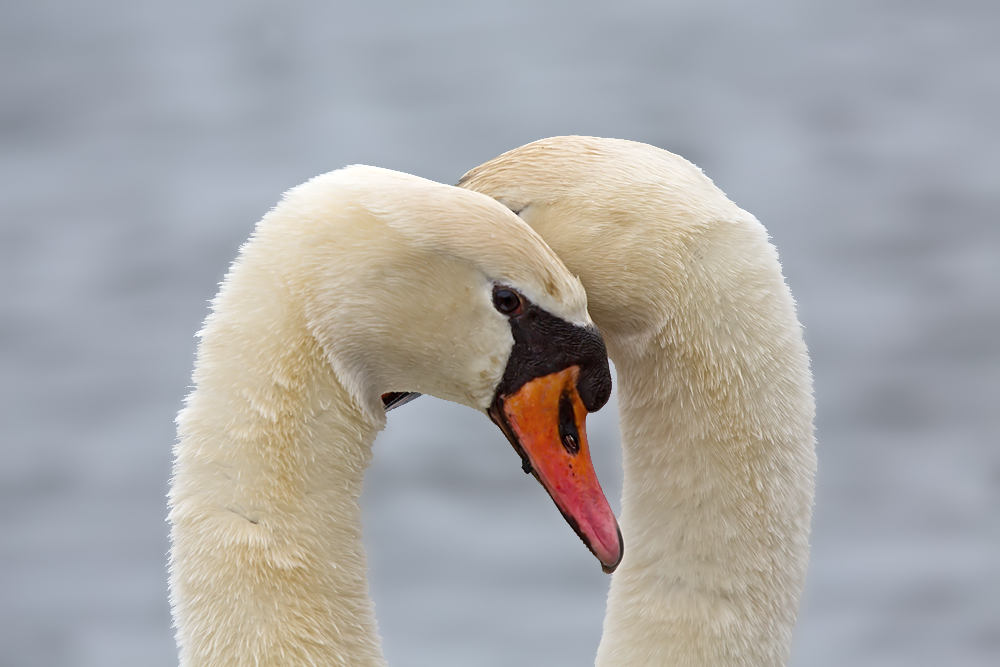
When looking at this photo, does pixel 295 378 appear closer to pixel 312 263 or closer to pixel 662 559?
pixel 312 263

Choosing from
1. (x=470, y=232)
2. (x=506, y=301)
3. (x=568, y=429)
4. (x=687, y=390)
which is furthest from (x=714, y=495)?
(x=470, y=232)

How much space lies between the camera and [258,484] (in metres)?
2.00

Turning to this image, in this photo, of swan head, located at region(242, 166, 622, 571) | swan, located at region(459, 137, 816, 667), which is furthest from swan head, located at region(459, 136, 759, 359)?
swan head, located at region(242, 166, 622, 571)

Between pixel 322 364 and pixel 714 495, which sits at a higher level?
pixel 322 364

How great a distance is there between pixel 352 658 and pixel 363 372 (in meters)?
0.46

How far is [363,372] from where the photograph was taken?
81.8 inches

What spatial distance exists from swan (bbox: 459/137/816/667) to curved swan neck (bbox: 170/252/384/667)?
0.55 metres

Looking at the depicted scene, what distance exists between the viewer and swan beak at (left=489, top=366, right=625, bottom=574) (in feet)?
6.89

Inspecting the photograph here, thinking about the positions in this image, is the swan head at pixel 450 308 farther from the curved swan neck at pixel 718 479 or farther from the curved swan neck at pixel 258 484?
the curved swan neck at pixel 718 479

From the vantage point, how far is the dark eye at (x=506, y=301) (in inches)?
79.1

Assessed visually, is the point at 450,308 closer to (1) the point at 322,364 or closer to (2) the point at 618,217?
(1) the point at 322,364

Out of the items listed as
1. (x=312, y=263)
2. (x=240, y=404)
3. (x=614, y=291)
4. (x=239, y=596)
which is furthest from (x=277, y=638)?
(x=614, y=291)

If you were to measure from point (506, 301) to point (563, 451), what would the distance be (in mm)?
275

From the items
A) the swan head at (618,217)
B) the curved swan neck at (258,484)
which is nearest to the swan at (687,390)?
the swan head at (618,217)
